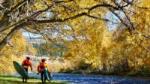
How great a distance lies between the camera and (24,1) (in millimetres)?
14938

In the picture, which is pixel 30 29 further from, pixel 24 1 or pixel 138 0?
pixel 138 0

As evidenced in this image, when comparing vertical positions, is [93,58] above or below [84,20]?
below

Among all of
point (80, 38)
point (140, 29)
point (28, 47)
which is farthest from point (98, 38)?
point (28, 47)

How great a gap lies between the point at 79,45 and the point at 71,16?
546 centimetres

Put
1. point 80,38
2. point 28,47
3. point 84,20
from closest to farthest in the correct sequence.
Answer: point 84,20 → point 80,38 → point 28,47

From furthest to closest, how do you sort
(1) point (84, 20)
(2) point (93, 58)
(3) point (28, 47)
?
(3) point (28, 47) → (2) point (93, 58) → (1) point (84, 20)

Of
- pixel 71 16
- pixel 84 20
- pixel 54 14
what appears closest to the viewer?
pixel 71 16

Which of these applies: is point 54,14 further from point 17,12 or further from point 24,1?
point 24,1

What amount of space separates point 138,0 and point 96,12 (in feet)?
11.4

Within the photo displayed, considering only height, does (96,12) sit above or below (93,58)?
above

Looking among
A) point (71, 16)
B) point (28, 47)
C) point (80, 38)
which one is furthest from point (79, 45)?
point (28, 47)

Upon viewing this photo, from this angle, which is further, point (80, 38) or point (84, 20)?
point (80, 38)

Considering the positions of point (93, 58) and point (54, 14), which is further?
point (93, 58)

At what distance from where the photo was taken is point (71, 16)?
52.1 ft
